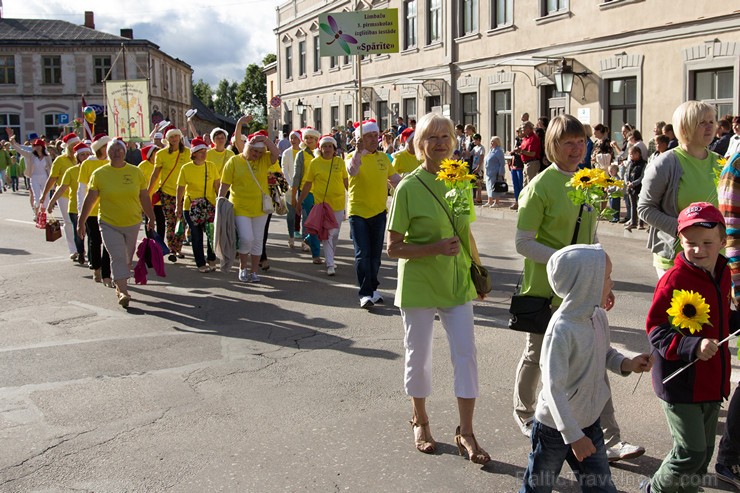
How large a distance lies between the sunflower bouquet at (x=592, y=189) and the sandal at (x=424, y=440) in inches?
60.7

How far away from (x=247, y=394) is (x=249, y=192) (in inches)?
195

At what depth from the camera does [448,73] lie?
95.8ft

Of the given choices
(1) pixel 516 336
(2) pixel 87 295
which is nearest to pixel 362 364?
(1) pixel 516 336

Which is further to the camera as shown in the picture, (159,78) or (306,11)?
(159,78)

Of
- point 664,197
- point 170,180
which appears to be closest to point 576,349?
point 664,197

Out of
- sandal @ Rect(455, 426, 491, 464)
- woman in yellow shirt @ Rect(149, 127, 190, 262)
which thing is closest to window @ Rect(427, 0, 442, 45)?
woman in yellow shirt @ Rect(149, 127, 190, 262)

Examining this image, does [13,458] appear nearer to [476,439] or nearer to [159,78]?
[476,439]

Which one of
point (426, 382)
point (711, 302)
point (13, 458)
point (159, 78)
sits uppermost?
point (159, 78)

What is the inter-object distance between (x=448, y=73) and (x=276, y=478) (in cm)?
2596

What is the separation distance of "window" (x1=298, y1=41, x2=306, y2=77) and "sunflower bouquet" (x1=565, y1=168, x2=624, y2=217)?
138 feet

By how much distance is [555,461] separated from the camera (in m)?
3.38

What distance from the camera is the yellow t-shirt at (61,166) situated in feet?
41.1

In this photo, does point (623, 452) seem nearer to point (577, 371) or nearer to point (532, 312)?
point (532, 312)

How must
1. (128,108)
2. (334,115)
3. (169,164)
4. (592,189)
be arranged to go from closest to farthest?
(592,189) < (169,164) < (128,108) < (334,115)
